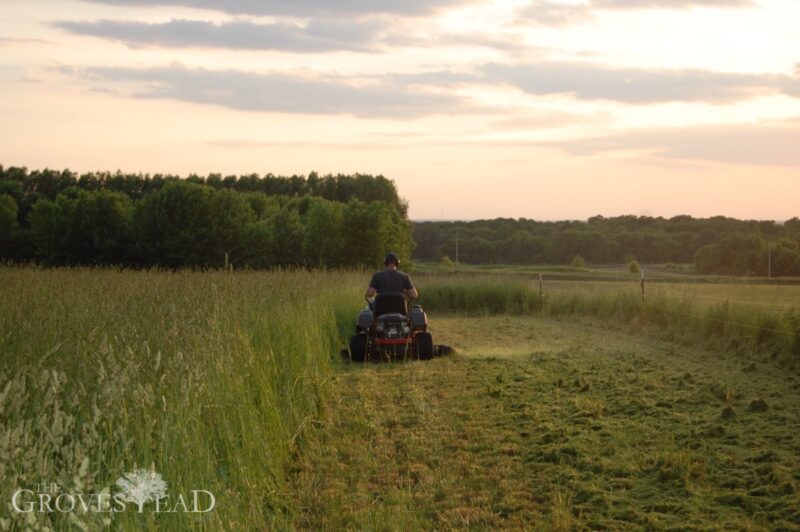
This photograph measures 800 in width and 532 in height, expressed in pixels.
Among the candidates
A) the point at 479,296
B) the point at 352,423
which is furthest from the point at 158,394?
the point at 479,296

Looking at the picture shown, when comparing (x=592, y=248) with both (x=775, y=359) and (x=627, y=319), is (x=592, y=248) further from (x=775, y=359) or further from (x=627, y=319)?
(x=775, y=359)

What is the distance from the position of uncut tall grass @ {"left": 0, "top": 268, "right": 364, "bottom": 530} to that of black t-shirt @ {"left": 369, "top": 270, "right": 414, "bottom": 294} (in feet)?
9.27

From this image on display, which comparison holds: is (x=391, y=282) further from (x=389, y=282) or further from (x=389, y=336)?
(x=389, y=336)

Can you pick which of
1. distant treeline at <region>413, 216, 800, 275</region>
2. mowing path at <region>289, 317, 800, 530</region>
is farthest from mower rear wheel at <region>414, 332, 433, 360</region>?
distant treeline at <region>413, 216, 800, 275</region>

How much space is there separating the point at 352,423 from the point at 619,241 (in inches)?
2786

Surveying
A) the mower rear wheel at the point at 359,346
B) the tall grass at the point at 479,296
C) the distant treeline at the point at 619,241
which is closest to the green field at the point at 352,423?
the mower rear wheel at the point at 359,346

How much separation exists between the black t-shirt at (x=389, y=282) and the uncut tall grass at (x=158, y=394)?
283 cm

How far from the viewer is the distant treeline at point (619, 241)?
51.2 meters

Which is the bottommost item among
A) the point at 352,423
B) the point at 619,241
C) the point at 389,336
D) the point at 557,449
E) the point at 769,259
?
the point at 352,423

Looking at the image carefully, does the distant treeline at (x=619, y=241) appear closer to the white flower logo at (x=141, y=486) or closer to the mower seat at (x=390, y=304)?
the mower seat at (x=390, y=304)

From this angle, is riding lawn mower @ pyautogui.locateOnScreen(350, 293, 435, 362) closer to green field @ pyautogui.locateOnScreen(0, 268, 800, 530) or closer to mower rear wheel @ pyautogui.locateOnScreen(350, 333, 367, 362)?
mower rear wheel @ pyautogui.locateOnScreen(350, 333, 367, 362)

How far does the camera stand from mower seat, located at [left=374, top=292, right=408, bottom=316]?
14422 millimetres

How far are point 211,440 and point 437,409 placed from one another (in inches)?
159

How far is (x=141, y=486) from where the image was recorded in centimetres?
455
